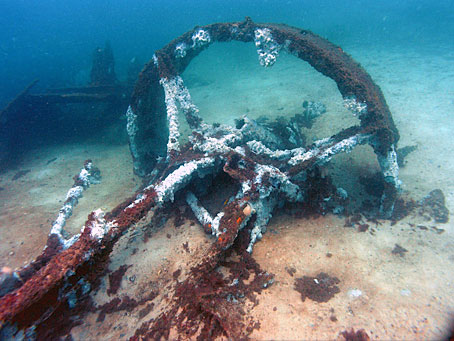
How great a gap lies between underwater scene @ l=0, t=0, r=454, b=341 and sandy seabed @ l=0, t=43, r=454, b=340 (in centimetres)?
3

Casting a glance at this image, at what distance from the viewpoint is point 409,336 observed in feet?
7.63

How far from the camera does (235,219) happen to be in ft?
11.3

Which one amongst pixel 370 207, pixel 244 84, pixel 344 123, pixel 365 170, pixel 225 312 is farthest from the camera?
pixel 244 84

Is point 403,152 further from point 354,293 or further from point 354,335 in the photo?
point 354,335

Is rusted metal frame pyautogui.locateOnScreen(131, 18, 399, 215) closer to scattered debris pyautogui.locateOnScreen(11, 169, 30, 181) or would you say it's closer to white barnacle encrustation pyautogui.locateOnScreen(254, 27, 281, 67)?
white barnacle encrustation pyautogui.locateOnScreen(254, 27, 281, 67)

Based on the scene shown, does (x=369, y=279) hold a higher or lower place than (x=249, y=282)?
lower

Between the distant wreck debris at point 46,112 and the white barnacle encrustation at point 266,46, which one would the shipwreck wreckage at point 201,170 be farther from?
the distant wreck debris at point 46,112

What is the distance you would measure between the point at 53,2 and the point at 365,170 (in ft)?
421

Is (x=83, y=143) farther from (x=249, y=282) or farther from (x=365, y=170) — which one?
(x=365, y=170)

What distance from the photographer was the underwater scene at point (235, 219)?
2.60 meters

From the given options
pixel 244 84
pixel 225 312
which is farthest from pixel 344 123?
pixel 244 84

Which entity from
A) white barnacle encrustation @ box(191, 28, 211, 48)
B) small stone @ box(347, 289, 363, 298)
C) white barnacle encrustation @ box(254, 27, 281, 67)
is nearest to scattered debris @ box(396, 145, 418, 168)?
white barnacle encrustation @ box(254, 27, 281, 67)

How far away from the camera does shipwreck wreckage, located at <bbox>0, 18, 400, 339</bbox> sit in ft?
8.53

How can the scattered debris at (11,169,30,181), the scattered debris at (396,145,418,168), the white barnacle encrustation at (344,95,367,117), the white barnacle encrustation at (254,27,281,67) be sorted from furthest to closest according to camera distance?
the scattered debris at (11,169,30,181), the scattered debris at (396,145,418,168), the white barnacle encrustation at (254,27,281,67), the white barnacle encrustation at (344,95,367,117)
